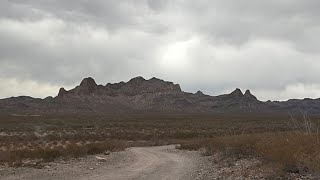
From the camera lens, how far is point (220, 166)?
2181cm

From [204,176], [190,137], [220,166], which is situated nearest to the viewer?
[204,176]

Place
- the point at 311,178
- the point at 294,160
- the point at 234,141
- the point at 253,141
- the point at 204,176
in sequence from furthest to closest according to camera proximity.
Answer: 1. the point at 234,141
2. the point at 253,141
3. the point at 204,176
4. the point at 294,160
5. the point at 311,178

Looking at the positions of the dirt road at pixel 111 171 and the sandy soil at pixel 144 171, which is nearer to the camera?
the sandy soil at pixel 144 171

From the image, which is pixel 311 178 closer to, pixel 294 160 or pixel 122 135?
pixel 294 160

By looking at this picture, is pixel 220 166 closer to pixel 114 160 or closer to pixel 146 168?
pixel 146 168

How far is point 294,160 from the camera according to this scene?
1558 centimetres

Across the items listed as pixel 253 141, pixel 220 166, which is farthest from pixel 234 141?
pixel 220 166

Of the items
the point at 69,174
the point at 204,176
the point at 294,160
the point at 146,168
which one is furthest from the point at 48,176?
the point at 294,160

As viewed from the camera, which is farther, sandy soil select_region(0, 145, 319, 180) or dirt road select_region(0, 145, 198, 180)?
dirt road select_region(0, 145, 198, 180)

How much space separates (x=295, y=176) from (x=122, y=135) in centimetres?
4532

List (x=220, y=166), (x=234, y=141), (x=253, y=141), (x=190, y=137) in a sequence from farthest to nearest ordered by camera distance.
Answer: (x=190, y=137) < (x=234, y=141) < (x=253, y=141) < (x=220, y=166)

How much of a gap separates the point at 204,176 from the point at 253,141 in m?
6.37

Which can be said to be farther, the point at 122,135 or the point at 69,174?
the point at 122,135

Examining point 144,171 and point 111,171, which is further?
point 111,171
